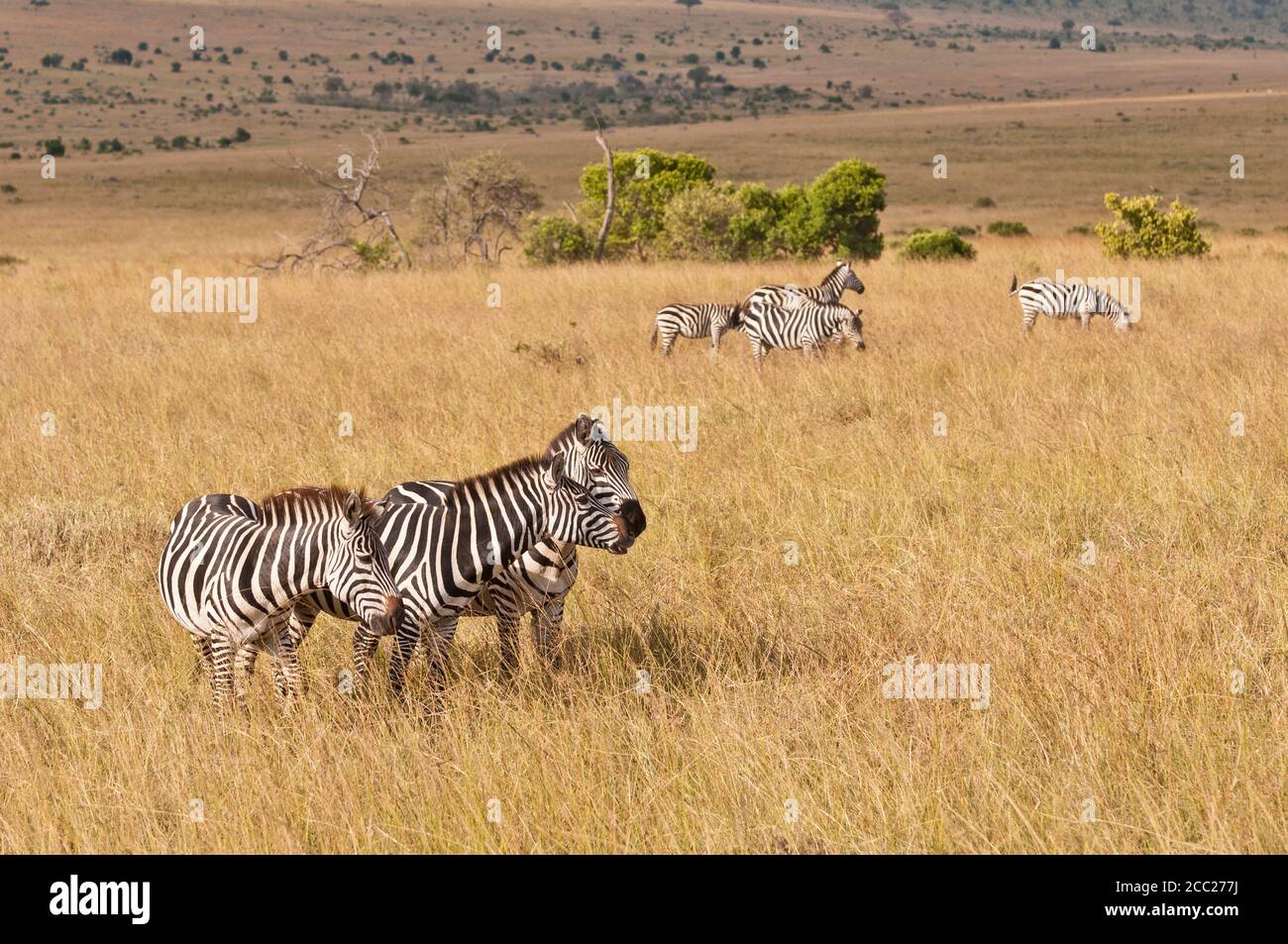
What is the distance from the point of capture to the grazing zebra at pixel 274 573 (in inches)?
182

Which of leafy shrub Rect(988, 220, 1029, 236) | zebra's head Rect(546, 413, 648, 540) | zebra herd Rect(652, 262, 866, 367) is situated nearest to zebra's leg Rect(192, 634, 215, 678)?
zebra's head Rect(546, 413, 648, 540)

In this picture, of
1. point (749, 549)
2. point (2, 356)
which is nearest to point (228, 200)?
point (2, 356)

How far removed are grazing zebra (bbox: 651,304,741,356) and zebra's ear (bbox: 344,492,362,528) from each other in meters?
9.07

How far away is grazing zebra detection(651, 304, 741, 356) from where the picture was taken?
13.6 m

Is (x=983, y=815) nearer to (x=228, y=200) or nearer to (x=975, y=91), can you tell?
(x=228, y=200)

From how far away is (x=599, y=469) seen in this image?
16.5 ft

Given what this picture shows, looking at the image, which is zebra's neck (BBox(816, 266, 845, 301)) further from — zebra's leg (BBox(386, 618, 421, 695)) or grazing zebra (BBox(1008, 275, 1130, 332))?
zebra's leg (BBox(386, 618, 421, 695))

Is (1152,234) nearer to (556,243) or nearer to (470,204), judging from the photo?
(556,243)

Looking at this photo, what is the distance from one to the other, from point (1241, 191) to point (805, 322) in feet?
154

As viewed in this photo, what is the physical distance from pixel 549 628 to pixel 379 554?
94 centimetres

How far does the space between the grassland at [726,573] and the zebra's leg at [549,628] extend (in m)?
0.09

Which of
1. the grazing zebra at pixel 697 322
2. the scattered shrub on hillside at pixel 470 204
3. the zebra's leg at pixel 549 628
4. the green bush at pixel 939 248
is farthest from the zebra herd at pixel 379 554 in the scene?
the scattered shrub on hillside at pixel 470 204

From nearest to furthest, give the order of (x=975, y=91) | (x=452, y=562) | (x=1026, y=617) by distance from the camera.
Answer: (x=452, y=562), (x=1026, y=617), (x=975, y=91)

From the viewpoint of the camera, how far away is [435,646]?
16.4 ft
